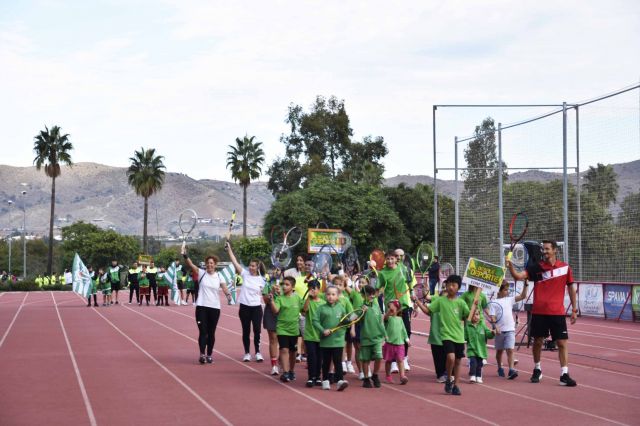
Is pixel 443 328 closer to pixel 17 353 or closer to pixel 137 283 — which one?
pixel 17 353

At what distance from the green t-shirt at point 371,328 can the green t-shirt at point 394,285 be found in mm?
915

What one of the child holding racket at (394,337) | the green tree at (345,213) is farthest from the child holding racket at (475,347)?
the green tree at (345,213)

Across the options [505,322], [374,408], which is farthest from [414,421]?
[505,322]

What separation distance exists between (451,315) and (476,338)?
110 centimetres

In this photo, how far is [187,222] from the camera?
18859 millimetres

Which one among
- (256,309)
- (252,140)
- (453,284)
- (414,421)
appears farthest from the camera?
(252,140)

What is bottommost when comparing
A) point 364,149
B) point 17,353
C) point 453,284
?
point 17,353

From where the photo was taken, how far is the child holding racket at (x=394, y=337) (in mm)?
14633

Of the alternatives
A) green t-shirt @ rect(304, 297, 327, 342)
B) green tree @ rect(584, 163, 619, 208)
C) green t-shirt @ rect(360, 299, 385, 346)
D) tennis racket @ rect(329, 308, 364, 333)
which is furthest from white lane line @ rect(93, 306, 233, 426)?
green tree @ rect(584, 163, 619, 208)

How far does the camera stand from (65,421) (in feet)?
36.5

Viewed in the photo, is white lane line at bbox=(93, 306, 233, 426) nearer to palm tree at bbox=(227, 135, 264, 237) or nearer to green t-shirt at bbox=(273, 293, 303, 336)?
green t-shirt at bbox=(273, 293, 303, 336)

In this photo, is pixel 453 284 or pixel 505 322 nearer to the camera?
pixel 453 284

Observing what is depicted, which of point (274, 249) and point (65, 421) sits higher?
point (274, 249)

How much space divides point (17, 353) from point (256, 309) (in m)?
5.41
